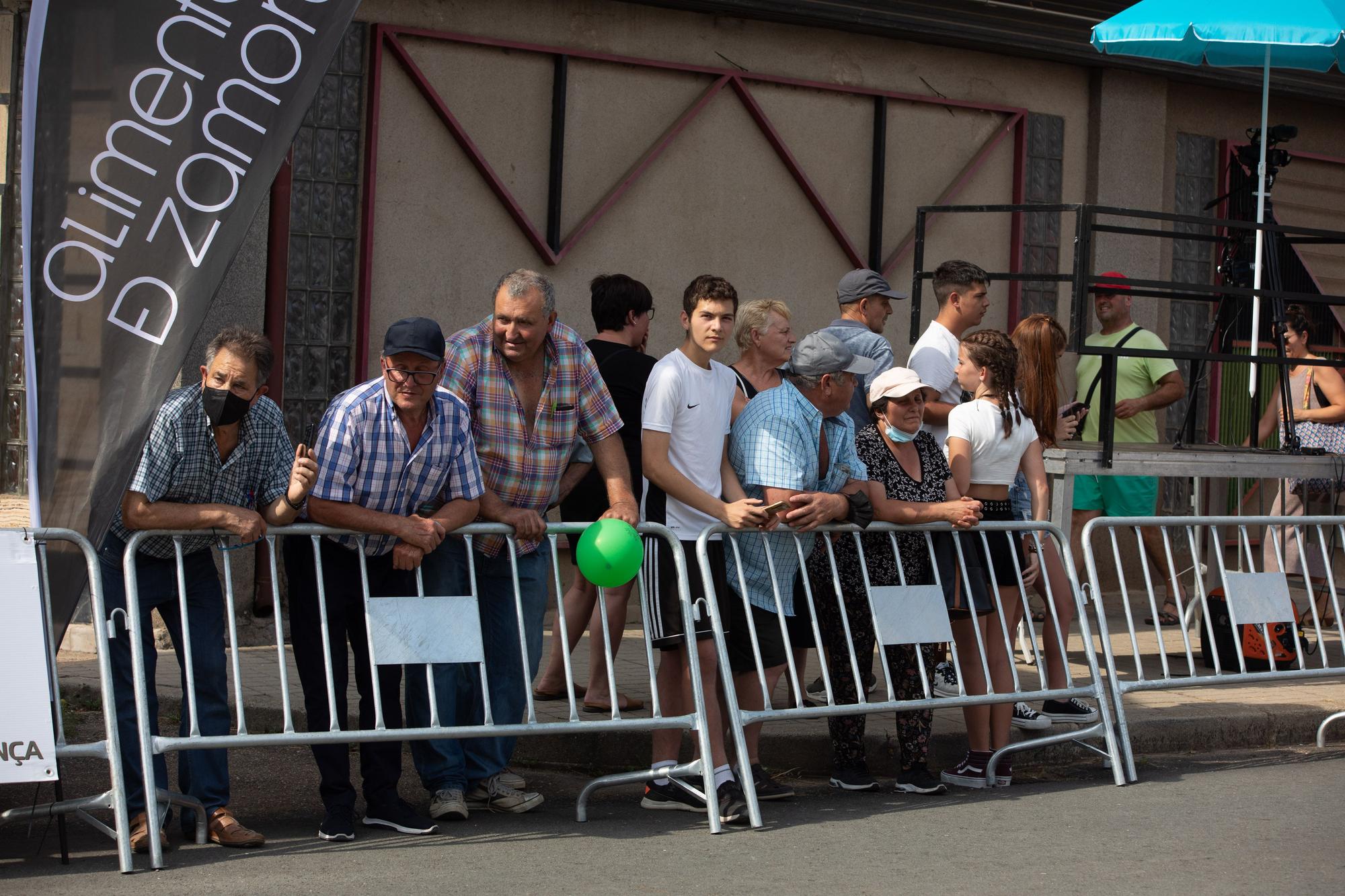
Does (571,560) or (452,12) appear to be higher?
(452,12)

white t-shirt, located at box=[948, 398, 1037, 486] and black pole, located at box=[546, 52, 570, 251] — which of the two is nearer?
white t-shirt, located at box=[948, 398, 1037, 486]

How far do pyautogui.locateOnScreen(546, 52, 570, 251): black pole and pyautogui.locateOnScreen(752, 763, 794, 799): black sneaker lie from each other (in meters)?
4.49

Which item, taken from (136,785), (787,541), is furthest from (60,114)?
(787,541)

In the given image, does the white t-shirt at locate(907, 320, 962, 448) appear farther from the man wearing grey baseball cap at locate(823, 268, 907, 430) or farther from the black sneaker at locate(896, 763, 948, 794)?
the black sneaker at locate(896, 763, 948, 794)

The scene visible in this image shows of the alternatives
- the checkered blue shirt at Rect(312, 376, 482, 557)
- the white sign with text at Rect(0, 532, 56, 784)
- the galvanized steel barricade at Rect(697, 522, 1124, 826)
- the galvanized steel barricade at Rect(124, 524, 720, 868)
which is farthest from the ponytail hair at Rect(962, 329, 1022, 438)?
the white sign with text at Rect(0, 532, 56, 784)

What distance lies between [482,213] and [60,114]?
4.52 meters

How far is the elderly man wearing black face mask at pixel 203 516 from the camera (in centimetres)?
557

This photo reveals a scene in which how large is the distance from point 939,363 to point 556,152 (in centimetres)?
321

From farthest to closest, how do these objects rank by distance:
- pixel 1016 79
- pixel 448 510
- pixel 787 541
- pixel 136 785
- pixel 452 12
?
pixel 1016 79, pixel 452 12, pixel 787 541, pixel 448 510, pixel 136 785

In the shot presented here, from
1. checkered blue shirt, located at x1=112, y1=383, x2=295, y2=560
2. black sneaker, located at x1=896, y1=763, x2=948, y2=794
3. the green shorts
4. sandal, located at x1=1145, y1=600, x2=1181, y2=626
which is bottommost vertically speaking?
sandal, located at x1=1145, y1=600, x2=1181, y2=626

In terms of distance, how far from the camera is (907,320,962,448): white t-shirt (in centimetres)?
802

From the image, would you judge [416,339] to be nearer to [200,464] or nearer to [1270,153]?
[200,464]

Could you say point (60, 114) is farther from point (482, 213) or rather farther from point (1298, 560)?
point (1298, 560)

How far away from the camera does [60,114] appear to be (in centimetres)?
560
